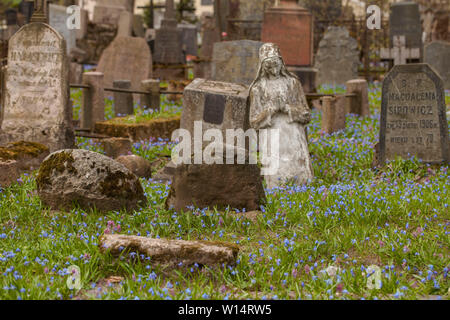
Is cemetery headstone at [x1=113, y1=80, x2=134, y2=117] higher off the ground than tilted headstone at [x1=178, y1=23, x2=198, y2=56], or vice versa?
tilted headstone at [x1=178, y1=23, x2=198, y2=56]

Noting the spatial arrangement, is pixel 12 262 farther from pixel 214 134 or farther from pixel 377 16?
pixel 377 16

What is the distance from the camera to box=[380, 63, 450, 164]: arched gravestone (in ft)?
31.7

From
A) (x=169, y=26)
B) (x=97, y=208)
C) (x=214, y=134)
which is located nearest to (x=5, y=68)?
(x=214, y=134)

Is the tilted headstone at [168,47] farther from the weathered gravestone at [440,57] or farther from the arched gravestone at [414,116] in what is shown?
the arched gravestone at [414,116]

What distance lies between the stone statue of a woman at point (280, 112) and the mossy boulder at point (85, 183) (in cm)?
247

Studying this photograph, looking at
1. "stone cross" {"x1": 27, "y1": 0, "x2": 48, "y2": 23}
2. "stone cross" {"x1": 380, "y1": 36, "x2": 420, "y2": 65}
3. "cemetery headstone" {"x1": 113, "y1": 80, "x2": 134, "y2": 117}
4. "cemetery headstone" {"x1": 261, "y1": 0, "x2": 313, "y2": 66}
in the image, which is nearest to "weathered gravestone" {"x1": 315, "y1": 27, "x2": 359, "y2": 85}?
"stone cross" {"x1": 380, "y1": 36, "x2": 420, "y2": 65}

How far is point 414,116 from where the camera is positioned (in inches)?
385

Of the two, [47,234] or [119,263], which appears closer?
[119,263]

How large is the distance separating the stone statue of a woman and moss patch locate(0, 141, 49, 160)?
10.9 ft

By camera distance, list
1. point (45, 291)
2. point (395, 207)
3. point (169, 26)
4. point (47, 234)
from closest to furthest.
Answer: point (45, 291) < point (47, 234) < point (395, 207) < point (169, 26)

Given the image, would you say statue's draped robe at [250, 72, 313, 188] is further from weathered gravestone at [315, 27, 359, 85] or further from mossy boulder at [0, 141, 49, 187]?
weathered gravestone at [315, 27, 359, 85]

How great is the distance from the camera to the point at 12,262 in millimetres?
5410

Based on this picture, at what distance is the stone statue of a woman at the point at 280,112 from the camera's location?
885 centimetres

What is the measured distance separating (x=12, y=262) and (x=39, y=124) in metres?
5.66
